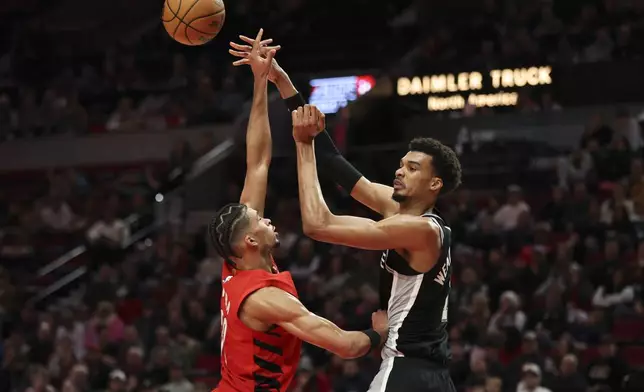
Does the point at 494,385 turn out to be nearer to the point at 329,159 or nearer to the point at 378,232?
the point at 329,159

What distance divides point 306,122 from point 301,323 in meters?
1.02

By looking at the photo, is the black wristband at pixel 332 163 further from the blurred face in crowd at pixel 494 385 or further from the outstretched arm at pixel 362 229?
the blurred face in crowd at pixel 494 385

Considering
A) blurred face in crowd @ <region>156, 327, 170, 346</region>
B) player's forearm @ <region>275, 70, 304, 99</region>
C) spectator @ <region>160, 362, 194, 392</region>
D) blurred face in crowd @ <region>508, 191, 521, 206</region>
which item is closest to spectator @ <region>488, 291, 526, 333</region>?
blurred face in crowd @ <region>508, 191, 521, 206</region>

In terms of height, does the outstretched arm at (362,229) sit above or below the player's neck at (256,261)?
above

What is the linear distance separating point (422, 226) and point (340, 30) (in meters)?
14.9

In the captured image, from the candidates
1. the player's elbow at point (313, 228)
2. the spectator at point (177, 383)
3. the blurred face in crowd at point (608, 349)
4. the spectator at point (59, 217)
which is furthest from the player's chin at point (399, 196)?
Result: the spectator at point (59, 217)

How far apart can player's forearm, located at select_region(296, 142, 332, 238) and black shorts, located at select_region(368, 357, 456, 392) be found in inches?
30.6

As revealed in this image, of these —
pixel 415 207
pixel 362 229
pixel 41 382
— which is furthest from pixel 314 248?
pixel 362 229

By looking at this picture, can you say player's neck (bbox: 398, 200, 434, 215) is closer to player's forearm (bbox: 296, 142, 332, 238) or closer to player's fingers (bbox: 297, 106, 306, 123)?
player's forearm (bbox: 296, 142, 332, 238)

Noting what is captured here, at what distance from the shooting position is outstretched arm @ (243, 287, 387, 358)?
5406 millimetres

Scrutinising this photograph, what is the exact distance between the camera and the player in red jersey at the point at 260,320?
5.45 meters

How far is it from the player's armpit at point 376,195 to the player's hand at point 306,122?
71 centimetres

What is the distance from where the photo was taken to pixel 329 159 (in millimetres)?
6258

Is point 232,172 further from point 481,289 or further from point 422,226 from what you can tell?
point 422,226
